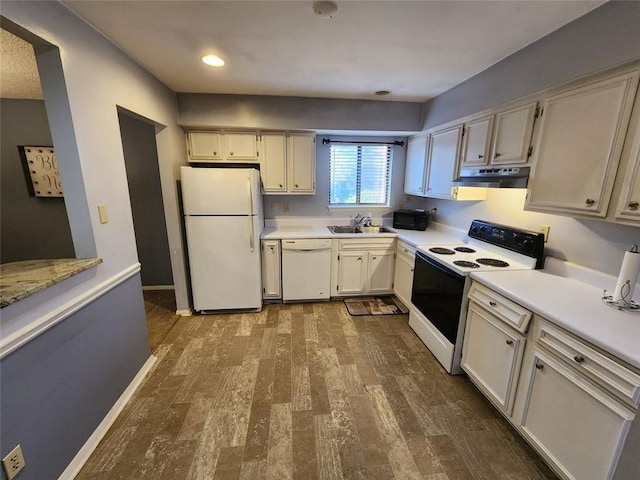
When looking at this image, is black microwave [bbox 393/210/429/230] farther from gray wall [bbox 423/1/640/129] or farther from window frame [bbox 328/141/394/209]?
gray wall [bbox 423/1/640/129]

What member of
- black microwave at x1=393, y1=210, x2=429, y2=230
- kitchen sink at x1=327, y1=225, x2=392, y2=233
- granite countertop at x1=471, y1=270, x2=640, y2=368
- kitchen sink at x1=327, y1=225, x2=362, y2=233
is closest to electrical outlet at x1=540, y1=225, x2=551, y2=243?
granite countertop at x1=471, y1=270, x2=640, y2=368

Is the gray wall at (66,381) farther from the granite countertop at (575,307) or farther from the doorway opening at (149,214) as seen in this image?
the granite countertop at (575,307)

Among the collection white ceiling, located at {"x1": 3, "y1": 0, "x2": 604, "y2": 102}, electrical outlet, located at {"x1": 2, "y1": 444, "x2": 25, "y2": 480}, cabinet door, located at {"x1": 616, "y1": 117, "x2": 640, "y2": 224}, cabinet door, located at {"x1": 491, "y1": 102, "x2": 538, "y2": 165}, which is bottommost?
electrical outlet, located at {"x1": 2, "y1": 444, "x2": 25, "y2": 480}

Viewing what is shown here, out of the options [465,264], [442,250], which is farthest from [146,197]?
[465,264]

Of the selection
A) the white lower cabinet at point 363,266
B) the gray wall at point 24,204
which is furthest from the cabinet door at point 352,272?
the gray wall at point 24,204

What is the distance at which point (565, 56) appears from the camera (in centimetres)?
159

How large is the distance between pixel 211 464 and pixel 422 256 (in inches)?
87.2

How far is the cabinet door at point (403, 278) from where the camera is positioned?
9.85 feet

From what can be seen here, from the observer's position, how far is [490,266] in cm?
212

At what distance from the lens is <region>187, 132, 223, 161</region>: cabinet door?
314 cm

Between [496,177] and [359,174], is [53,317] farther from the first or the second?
[359,174]

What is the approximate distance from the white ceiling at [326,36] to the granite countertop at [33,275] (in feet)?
4.60

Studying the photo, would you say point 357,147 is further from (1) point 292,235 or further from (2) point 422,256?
(2) point 422,256

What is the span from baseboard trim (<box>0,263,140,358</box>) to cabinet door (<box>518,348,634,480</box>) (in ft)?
8.13
